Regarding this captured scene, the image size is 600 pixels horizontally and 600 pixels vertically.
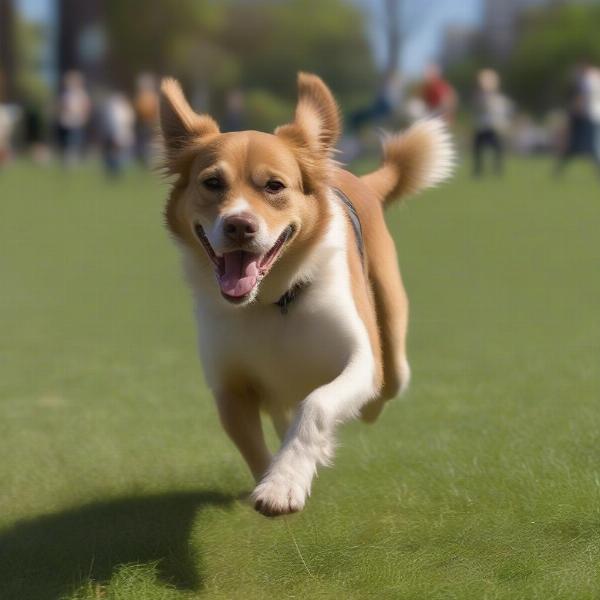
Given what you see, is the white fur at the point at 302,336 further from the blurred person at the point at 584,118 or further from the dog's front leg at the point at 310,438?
the blurred person at the point at 584,118

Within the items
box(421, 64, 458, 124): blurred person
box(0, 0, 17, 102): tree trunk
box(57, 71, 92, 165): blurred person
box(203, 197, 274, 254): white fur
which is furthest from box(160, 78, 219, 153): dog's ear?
box(0, 0, 17, 102): tree trunk

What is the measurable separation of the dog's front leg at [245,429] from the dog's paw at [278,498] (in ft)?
2.77

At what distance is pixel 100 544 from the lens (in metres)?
4.30

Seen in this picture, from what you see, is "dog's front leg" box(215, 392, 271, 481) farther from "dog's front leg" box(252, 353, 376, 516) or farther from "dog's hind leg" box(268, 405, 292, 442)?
"dog's front leg" box(252, 353, 376, 516)

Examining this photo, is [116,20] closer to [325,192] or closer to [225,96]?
[225,96]

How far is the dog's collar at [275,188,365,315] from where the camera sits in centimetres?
448

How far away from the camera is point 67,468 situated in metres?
5.39

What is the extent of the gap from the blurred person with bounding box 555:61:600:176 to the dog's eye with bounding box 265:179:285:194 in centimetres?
1960

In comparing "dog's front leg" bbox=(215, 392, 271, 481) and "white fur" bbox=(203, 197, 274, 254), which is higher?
"white fur" bbox=(203, 197, 274, 254)

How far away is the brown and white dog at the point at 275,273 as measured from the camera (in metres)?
4.25

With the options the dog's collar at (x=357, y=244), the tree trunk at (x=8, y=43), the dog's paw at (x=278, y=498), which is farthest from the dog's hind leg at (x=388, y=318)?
the tree trunk at (x=8, y=43)

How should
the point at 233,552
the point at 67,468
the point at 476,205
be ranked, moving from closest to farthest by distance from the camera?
the point at 233,552 → the point at 67,468 → the point at 476,205

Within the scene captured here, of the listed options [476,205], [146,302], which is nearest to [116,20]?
[476,205]

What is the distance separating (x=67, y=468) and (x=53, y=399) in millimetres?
1545
